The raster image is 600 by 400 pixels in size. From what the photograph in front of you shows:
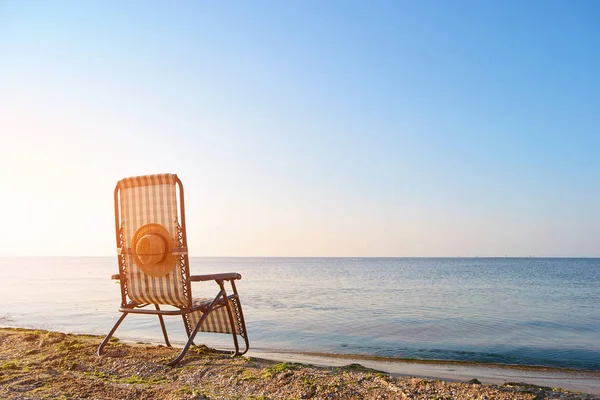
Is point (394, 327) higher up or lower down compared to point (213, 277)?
lower down

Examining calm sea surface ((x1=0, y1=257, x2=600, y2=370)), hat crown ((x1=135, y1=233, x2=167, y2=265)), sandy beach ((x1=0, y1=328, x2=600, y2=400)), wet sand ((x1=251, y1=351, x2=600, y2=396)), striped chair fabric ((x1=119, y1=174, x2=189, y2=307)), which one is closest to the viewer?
sandy beach ((x1=0, y1=328, x2=600, y2=400))

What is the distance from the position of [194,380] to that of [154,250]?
1491 millimetres

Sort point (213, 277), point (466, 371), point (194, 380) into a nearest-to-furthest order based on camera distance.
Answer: point (194, 380)
point (213, 277)
point (466, 371)

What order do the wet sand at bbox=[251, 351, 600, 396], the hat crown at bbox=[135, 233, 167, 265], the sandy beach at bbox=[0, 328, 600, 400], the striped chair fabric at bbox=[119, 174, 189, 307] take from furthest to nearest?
the wet sand at bbox=[251, 351, 600, 396], the striped chair fabric at bbox=[119, 174, 189, 307], the hat crown at bbox=[135, 233, 167, 265], the sandy beach at bbox=[0, 328, 600, 400]

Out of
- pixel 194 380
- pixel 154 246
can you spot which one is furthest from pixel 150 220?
pixel 194 380

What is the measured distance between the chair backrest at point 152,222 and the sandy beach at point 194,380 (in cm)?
81

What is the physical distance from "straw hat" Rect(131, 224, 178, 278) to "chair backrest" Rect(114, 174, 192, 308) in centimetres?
3

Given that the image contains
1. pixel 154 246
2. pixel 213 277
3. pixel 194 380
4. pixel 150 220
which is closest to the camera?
pixel 194 380

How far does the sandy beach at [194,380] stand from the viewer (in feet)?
14.2

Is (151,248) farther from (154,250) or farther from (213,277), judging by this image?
(213,277)

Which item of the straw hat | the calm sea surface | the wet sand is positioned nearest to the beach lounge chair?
the straw hat

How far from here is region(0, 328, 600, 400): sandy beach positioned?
4316mm

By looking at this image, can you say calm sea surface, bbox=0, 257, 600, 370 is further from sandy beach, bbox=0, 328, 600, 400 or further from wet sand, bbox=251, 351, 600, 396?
sandy beach, bbox=0, 328, 600, 400

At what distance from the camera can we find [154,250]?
207 inches
